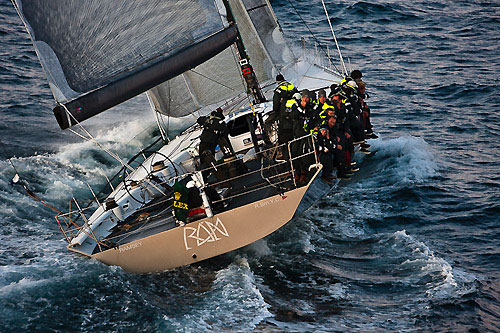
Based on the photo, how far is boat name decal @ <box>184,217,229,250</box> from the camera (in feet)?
31.8

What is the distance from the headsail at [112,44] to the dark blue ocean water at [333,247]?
9.28 feet

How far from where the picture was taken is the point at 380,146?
583 inches

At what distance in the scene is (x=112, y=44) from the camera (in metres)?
10.3

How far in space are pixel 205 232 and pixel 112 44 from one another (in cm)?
350

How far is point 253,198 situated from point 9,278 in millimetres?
4059

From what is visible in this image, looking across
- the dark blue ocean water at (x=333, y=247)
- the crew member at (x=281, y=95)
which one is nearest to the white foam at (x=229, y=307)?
the dark blue ocean water at (x=333, y=247)

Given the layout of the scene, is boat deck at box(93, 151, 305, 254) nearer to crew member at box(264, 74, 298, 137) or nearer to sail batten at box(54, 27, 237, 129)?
crew member at box(264, 74, 298, 137)

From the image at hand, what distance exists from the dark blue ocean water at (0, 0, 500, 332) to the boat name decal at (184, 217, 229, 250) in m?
0.62

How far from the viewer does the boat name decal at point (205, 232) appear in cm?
969

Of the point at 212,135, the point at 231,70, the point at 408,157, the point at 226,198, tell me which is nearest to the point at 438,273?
the point at 226,198

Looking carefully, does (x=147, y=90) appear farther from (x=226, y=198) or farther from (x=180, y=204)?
(x=226, y=198)

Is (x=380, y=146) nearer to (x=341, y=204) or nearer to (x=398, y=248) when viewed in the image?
(x=341, y=204)

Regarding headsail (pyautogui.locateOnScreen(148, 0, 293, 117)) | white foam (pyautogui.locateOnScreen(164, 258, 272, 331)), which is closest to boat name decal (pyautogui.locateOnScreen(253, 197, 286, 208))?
white foam (pyautogui.locateOnScreen(164, 258, 272, 331))

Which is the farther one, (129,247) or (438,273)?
(129,247)
